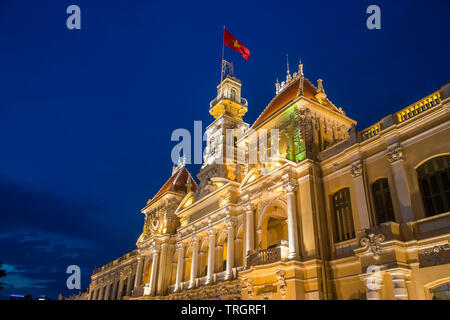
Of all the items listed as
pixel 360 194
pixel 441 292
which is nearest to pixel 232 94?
pixel 360 194

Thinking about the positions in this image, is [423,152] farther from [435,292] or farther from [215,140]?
[215,140]

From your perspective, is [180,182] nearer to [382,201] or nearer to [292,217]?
[292,217]

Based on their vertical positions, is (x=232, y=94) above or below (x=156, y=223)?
above

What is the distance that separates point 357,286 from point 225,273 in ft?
42.6

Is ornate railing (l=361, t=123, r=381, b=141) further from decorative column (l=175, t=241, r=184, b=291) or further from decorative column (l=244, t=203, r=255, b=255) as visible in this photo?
decorative column (l=175, t=241, r=184, b=291)

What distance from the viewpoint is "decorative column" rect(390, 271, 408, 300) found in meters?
15.5

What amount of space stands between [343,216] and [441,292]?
6941 millimetres

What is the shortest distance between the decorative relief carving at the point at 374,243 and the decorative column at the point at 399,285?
1114 mm

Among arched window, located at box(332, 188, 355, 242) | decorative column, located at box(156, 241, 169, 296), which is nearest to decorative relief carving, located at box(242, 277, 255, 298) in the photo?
arched window, located at box(332, 188, 355, 242)

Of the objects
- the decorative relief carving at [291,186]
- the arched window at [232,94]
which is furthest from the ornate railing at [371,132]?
the arched window at [232,94]

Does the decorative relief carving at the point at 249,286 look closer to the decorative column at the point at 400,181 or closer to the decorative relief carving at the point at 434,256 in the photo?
the decorative column at the point at 400,181

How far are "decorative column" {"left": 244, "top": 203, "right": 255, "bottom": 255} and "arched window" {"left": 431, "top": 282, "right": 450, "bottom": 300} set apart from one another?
12.4 metres

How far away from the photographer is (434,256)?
615 inches
